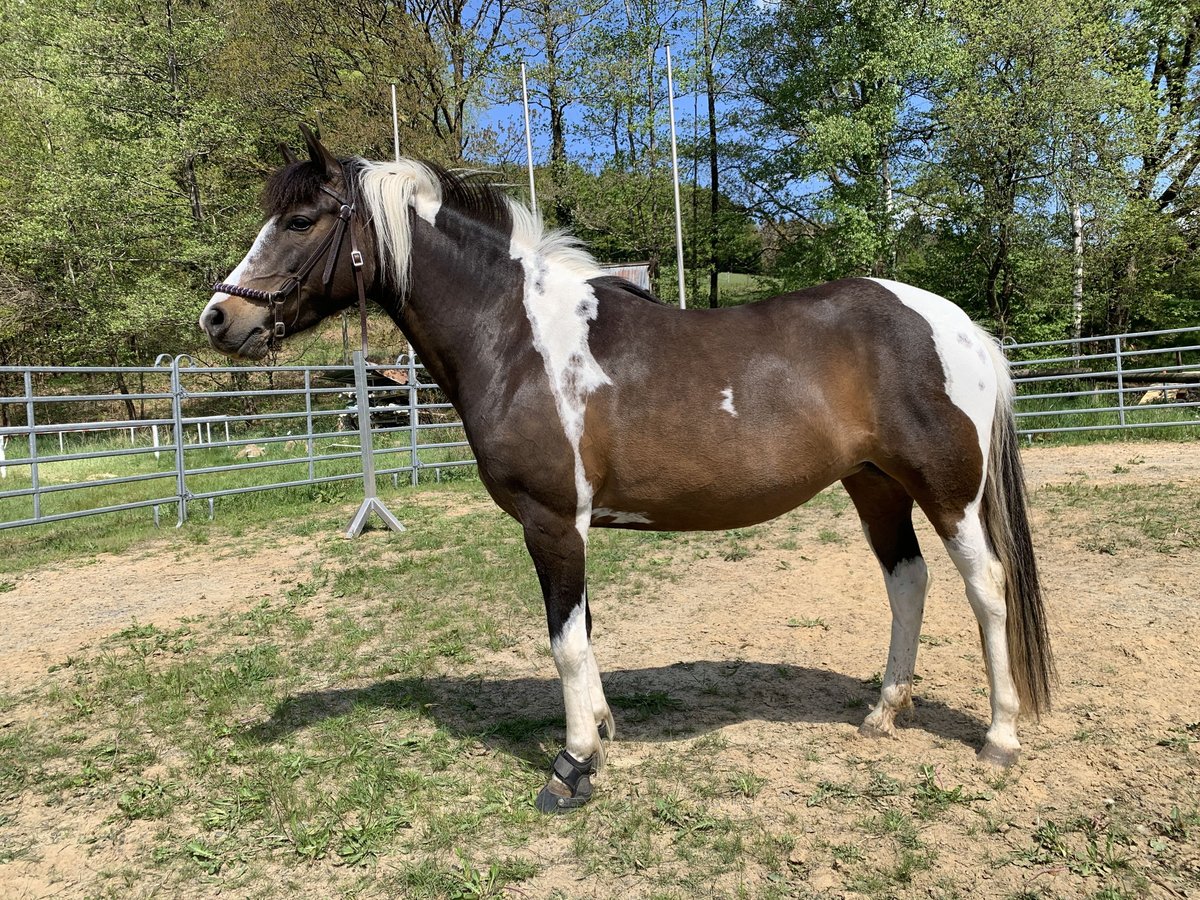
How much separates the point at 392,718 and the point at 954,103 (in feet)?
55.4

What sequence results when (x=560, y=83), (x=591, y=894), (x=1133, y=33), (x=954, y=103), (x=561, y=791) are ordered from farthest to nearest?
(x=560, y=83)
(x=1133, y=33)
(x=954, y=103)
(x=561, y=791)
(x=591, y=894)

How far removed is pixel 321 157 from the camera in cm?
274

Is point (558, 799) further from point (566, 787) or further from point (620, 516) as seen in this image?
point (620, 516)

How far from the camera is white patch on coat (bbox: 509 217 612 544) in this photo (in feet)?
8.91

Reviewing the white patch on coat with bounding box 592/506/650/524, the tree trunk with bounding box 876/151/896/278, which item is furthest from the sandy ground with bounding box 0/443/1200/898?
the tree trunk with bounding box 876/151/896/278

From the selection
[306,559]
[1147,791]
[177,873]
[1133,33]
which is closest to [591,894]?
[177,873]

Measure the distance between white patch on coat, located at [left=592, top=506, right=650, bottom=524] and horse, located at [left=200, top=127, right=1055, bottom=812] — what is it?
12mm

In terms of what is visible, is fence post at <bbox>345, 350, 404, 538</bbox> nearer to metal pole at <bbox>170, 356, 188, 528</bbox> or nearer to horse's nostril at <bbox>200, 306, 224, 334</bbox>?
metal pole at <bbox>170, 356, 188, 528</bbox>

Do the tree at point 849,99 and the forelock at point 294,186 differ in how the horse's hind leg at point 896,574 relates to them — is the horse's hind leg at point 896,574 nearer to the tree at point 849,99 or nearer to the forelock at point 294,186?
the forelock at point 294,186

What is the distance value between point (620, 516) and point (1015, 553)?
66.5 inches

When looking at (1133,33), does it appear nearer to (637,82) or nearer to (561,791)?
(637,82)

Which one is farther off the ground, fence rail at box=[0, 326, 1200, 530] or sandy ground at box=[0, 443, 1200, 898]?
fence rail at box=[0, 326, 1200, 530]

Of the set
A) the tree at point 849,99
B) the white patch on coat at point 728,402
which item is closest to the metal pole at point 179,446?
the white patch on coat at point 728,402

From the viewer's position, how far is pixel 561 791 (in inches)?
106
